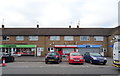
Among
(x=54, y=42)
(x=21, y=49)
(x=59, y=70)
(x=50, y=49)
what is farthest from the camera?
(x=21, y=49)

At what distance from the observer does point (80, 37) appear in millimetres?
35688

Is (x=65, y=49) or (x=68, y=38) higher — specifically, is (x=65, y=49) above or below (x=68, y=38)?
below

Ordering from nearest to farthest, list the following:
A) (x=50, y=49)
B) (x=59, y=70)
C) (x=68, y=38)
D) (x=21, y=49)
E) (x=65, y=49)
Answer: (x=59, y=70), (x=50, y=49), (x=65, y=49), (x=21, y=49), (x=68, y=38)

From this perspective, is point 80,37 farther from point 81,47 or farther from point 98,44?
point 98,44

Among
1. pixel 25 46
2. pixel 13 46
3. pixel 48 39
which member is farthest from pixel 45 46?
pixel 13 46

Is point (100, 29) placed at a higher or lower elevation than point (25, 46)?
higher

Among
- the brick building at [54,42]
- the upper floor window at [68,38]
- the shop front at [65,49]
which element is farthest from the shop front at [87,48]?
the upper floor window at [68,38]

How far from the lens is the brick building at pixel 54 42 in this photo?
1382 inches

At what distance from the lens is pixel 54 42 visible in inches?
1390

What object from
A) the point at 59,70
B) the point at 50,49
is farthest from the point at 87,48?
the point at 59,70

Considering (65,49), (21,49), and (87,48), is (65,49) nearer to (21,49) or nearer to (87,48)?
(87,48)

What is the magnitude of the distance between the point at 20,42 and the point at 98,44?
1870 cm

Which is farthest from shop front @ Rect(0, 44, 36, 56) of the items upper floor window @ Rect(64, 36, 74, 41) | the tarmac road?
the tarmac road

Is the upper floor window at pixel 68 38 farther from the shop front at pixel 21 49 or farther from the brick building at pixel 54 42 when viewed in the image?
the shop front at pixel 21 49
